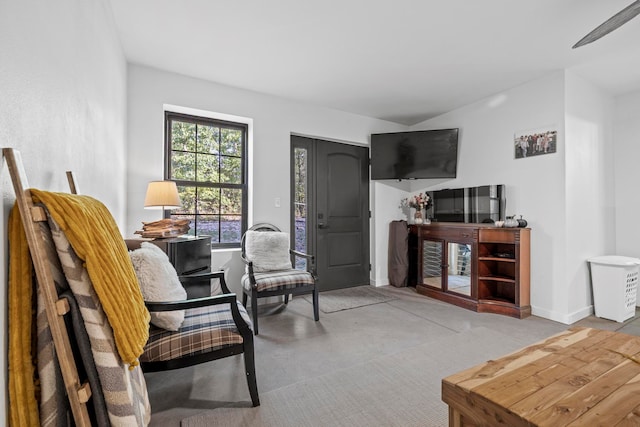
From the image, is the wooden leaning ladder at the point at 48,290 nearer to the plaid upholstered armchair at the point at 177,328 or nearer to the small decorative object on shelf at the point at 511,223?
the plaid upholstered armchair at the point at 177,328

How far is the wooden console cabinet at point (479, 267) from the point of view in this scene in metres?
3.17

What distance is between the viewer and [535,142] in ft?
10.5

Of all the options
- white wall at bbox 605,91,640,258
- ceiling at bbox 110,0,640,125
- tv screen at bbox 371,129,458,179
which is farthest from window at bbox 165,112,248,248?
white wall at bbox 605,91,640,258

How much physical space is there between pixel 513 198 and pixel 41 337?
3.99 meters

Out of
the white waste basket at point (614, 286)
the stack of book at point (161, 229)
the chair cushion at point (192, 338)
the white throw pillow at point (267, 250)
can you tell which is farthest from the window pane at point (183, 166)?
the white waste basket at point (614, 286)

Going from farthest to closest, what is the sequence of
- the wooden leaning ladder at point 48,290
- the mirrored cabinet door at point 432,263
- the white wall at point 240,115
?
the mirrored cabinet door at point 432,263 < the white wall at point 240,115 < the wooden leaning ladder at point 48,290

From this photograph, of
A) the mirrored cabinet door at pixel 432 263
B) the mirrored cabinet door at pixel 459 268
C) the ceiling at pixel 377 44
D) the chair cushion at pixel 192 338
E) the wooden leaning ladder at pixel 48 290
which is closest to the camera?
the wooden leaning ladder at pixel 48 290

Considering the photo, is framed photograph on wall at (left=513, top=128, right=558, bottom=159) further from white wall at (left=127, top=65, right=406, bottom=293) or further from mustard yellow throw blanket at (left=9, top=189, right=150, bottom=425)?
mustard yellow throw blanket at (left=9, top=189, right=150, bottom=425)

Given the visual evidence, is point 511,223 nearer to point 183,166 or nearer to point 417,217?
point 417,217

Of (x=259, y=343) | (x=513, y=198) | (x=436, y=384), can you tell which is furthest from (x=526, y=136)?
(x=259, y=343)

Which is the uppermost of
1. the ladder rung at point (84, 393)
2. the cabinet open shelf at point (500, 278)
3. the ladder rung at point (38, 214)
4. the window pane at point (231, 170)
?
the window pane at point (231, 170)

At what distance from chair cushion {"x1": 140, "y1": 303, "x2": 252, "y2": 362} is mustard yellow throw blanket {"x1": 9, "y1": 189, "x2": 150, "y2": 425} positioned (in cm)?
54

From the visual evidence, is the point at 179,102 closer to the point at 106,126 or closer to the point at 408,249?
the point at 106,126

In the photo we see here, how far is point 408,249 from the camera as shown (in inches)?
176
